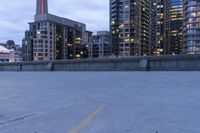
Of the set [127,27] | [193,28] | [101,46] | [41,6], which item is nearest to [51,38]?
[41,6]

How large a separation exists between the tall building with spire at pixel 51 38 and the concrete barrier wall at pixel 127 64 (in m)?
107

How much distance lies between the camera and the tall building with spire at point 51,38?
145 meters

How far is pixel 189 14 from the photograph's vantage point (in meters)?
108

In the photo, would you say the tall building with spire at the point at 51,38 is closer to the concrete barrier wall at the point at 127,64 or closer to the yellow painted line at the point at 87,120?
the concrete barrier wall at the point at 127,64

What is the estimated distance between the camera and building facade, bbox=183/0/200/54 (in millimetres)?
104500

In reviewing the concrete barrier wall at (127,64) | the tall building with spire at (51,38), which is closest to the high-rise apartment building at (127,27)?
the tall building with spire at (51,38)

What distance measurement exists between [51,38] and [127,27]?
48008mm

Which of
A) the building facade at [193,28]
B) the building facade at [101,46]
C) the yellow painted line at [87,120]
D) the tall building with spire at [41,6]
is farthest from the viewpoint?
the tall building with spire at [41,6]

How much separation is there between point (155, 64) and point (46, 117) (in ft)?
76.3

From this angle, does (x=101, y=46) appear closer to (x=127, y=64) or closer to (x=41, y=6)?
(x=41, y=6)

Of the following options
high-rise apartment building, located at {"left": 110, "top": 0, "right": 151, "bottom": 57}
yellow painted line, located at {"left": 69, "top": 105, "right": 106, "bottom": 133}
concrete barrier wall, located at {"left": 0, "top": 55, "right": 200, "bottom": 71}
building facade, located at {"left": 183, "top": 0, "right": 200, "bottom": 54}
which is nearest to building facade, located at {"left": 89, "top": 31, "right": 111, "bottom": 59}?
high-rise apartment building, located at {"left": 110, "top": 0, "right": 151, "bottom": 57}

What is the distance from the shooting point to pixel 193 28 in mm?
106062

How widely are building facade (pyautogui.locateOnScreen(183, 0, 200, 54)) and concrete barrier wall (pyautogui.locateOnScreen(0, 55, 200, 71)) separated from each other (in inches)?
3264

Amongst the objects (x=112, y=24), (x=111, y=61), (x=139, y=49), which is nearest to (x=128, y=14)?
(x=112, y=24)
